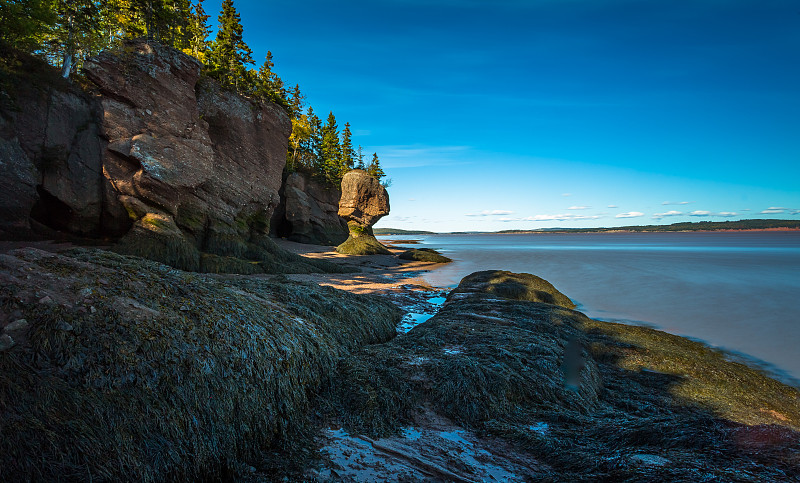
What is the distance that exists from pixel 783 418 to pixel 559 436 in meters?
4.39

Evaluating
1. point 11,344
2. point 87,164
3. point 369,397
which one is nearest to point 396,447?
point 369,397

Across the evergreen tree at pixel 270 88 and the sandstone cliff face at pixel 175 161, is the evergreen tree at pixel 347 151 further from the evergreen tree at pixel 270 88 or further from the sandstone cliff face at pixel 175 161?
the sandstone cliff face at pixel 175 161

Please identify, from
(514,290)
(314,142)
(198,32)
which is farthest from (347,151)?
(514,290)

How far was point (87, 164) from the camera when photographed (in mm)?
11039

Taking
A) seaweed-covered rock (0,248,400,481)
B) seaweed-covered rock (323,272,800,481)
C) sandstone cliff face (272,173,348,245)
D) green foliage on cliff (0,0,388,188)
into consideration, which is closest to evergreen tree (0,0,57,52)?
green foliage on cliff (0,0,388,188)

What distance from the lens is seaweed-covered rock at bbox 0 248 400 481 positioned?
2.03 metres

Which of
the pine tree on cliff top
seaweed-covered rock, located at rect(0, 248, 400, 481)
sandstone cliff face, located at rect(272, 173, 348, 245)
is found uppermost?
the pine tree on cliff top

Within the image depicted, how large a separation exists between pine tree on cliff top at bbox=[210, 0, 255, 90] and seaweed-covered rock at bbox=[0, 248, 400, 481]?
674 inches

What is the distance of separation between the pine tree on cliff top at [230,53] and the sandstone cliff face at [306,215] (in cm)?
1310

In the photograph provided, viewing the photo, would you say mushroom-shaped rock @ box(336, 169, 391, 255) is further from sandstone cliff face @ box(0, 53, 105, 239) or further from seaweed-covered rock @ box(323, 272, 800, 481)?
seaweed-covered rock @ box(323, 272, 800, 481)

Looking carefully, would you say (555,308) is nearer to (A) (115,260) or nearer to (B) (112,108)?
(A) (115,260)

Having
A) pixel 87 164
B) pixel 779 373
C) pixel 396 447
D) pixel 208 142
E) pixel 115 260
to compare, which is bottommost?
pixel 779 373

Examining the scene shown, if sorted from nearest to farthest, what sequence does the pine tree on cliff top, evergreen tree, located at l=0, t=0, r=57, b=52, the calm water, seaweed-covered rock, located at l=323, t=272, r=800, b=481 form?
seaweed-covered rock, located at l=323, t=272, r=800, b=481 < the calm water < evergreen tree, located at l=0, t=0, r=57, b=52 < the pine tree on cliff top

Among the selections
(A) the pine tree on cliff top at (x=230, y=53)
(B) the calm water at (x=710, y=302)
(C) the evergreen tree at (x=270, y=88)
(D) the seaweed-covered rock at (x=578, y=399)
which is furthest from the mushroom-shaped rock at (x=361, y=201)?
(D) the seaweed-covered rock at (x=578, y=399)
